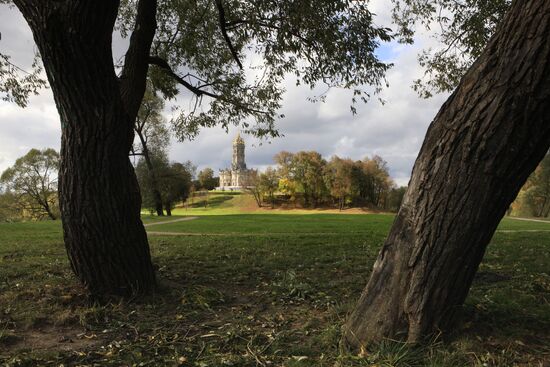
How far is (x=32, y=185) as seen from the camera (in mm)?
50000

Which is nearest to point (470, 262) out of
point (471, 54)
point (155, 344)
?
point (155, 344)

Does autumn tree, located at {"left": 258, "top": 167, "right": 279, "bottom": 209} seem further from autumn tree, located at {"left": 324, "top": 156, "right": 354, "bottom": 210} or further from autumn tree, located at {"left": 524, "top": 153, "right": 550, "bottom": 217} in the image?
autumn tree, located at {"left": 524, "top": 153, "right": 550, "bottom": 217}


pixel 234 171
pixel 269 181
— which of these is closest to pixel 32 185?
pixel 269 181

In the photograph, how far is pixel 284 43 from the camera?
28.6 ft

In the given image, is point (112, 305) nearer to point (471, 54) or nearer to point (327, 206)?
point (471, 54)

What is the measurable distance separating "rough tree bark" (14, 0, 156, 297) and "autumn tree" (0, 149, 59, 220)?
49584mm

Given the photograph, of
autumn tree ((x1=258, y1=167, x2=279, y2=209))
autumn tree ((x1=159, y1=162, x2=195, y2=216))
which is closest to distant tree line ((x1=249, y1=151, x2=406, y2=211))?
autumn tree ((x1=258, y1=167, x2=279, y2=209))

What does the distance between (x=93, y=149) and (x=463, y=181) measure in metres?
4.08

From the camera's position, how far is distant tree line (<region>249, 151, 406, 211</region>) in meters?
66.3

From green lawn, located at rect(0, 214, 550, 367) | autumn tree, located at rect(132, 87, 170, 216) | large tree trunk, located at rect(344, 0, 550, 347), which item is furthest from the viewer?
autumn tree, located at rect(132, 87, 170, 216)

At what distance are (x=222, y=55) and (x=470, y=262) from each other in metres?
9.00

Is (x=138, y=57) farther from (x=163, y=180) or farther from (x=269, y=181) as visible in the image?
(x=269, y=181)

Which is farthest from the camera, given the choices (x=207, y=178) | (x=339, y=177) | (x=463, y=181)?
(x=207, y=178)

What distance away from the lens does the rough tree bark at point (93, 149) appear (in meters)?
4.60
